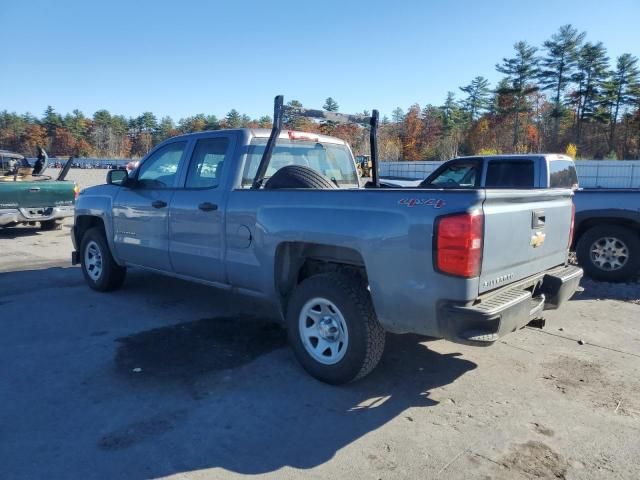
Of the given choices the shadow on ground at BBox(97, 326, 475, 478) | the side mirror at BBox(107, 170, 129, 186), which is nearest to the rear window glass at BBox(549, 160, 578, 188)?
the shadow on ground at BBox(97, 326, 475, 478)

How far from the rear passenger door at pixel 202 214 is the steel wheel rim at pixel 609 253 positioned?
221 inches

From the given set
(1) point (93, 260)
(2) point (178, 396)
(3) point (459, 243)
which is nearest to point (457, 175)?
(3) point (459, 243)

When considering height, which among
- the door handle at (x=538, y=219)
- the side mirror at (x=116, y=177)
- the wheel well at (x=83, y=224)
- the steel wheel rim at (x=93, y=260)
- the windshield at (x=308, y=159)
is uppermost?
the windshield at (x=308, y=159)

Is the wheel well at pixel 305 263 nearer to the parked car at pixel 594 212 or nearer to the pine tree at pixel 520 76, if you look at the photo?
the parked car at pixel 594 212

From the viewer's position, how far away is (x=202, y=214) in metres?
4.92

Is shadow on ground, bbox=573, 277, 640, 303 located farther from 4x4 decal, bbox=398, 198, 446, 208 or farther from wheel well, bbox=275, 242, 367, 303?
4x4 decal, bbox=398, 198, 446, 208

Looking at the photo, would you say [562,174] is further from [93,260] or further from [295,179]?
[93,260]

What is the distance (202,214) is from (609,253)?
594 cm

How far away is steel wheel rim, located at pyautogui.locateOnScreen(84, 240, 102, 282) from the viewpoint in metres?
6.56

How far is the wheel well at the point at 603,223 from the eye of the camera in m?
7.21

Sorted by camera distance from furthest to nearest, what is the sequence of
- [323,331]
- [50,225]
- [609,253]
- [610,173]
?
[610,173] → [50,225] → [609,253] → [323,331]

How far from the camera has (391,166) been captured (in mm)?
35625

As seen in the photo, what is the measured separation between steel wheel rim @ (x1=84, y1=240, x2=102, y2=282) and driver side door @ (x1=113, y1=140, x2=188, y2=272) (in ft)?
1.88

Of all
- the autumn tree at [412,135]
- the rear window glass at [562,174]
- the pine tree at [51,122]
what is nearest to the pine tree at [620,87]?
the autumn tree at [412,135]
